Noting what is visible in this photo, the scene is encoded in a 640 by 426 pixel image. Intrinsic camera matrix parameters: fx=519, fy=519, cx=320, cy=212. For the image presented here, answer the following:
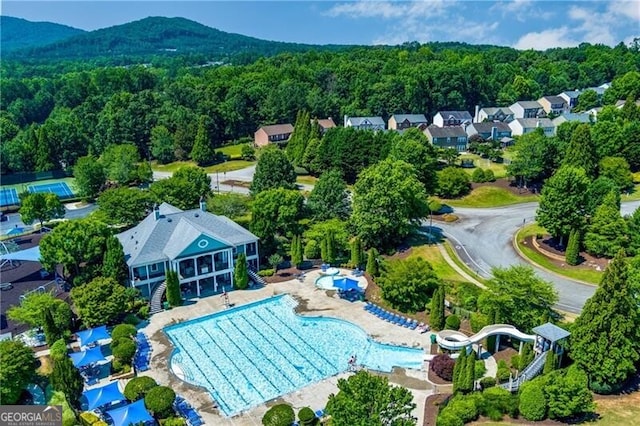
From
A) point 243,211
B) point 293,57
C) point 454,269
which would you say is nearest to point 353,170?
point 243,211

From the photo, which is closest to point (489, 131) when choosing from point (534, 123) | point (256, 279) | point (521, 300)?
point (534, 123)

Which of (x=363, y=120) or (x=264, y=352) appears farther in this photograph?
(x=363, y=120)

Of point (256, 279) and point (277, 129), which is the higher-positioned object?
point (277, 129)

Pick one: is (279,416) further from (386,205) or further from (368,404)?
(386,205)

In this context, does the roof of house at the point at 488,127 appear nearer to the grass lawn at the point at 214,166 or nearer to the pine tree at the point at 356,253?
the grass lawn at the point at 214,166

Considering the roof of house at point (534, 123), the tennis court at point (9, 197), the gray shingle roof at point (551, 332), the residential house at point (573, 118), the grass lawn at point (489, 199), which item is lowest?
the gray shingle roof at point (551, 332)

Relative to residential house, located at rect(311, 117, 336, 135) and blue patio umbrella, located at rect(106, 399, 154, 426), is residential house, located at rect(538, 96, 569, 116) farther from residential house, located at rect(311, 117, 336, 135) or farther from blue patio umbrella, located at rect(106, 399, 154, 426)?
blue patio umbrella, located at rect(106, 399, 154, 426)

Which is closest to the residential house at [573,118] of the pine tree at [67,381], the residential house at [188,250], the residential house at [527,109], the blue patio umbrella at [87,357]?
the residential house at [527,109]
